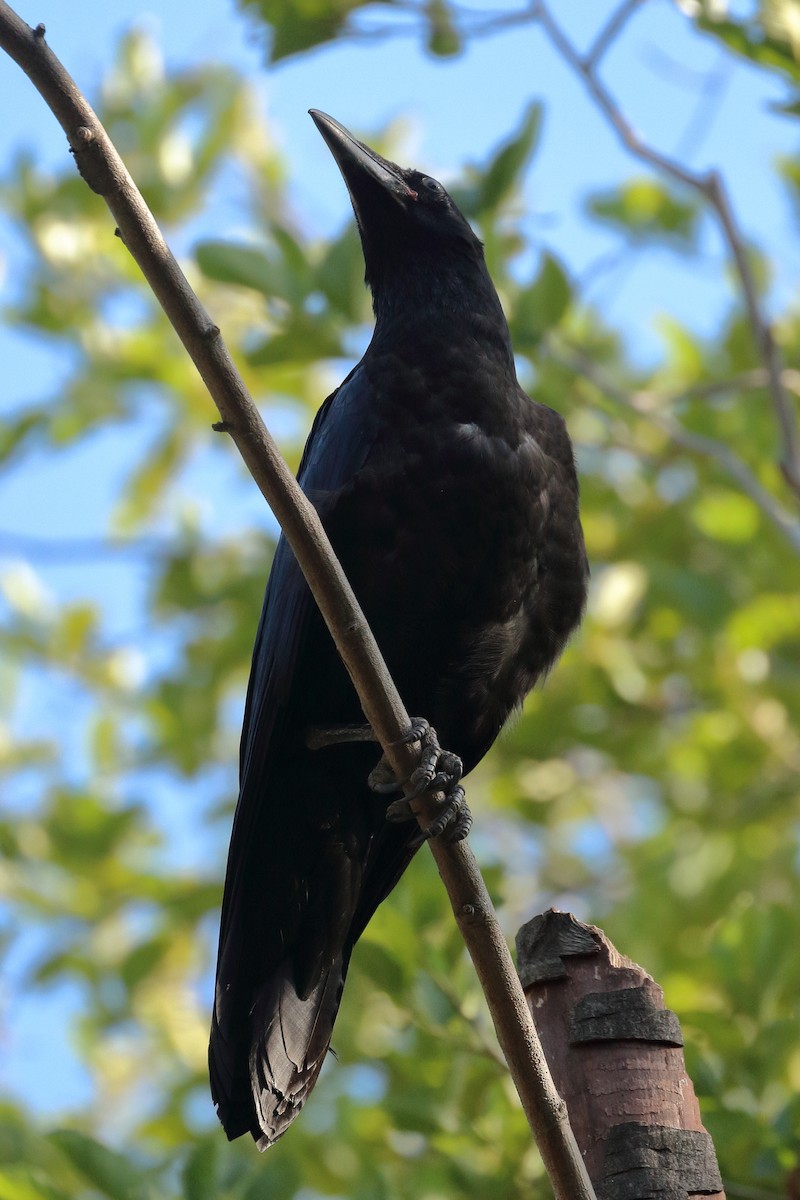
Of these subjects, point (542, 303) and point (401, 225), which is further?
point (542, 303)

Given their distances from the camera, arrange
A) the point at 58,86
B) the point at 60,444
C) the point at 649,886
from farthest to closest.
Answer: the point at 60,444 < the point at 649,886 < the point at 58,86

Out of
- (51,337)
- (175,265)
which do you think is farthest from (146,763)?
(175,265)

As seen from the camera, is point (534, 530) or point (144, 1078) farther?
point (144, 1078)

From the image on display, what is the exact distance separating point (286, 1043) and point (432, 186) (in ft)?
7.86

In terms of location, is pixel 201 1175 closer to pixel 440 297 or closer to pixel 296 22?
pixel 440 297

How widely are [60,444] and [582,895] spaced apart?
320cm

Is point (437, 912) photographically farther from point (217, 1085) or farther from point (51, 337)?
point (51, 337)

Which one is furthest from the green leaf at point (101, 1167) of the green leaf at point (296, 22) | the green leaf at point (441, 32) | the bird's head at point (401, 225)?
the green leaf at point (441, 32)

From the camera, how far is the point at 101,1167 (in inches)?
116

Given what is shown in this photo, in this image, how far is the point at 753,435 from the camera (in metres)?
5.22

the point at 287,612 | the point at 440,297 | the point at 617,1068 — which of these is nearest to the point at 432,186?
the point at 440,297

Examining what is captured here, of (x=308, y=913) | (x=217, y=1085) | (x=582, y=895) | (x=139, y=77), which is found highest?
(x=139, y=77)

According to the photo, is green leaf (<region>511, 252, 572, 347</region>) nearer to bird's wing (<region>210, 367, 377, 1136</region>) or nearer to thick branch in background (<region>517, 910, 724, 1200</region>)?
bird's wing (<region>210, 367, 377, 1136</region>)

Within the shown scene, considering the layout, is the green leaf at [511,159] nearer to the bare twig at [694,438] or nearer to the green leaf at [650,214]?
the bare twig at [694,438]
